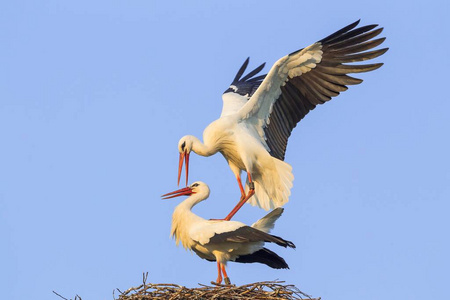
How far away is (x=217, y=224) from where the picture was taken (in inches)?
460

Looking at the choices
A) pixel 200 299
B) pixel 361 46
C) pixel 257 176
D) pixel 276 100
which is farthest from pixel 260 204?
pixel 200 299

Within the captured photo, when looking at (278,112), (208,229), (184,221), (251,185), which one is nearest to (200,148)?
(251,185)

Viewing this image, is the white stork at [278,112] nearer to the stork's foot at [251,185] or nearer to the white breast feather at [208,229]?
the stork's foot at [251,185]

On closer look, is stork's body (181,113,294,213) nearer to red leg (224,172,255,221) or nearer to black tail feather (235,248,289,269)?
red leg (224,172,255,221)

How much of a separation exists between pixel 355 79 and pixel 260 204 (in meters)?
1.64

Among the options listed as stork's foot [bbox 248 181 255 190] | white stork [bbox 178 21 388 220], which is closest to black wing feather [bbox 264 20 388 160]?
white stork [bbox 178 21 388 220]

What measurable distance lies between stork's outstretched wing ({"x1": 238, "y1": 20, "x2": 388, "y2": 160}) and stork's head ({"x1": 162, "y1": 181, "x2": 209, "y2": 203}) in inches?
41.7

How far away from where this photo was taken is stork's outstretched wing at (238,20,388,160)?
12.8 m

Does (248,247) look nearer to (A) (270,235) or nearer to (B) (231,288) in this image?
(A) (270,235)

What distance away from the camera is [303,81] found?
13008 mm

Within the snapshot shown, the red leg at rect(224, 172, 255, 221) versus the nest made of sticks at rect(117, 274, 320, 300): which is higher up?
the red leg at rect(224, 172, 255, 221)

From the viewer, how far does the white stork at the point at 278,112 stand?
12.8m

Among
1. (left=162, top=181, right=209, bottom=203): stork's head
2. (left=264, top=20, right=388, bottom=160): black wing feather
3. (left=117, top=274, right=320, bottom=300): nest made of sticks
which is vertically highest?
(left=264, top=20, right=388, bottom=160): black wing feather

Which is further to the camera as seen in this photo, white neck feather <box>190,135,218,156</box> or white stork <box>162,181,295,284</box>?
white neck feather <box>190,135,218,156</box>
